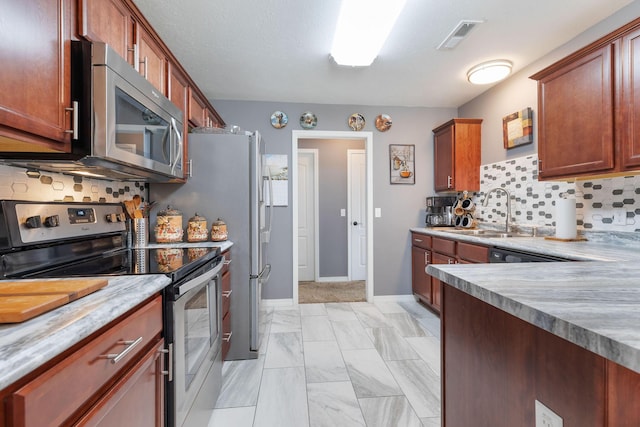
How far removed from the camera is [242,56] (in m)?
2.43

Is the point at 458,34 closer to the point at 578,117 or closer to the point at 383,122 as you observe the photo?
the point at 578,117

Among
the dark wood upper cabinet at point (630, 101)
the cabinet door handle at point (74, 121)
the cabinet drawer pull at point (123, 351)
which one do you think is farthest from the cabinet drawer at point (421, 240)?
the cabinet door handle at point (74, 121)

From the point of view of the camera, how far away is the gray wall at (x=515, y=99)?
201 centimetres

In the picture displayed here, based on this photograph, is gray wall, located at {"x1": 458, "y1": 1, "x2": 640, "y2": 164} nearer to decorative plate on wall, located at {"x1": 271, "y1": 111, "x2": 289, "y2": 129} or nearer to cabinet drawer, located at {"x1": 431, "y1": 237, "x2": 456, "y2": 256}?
cabinet drawer, located at {"x1": 431, "y1": 237, "x2": 456, "y2": 256}

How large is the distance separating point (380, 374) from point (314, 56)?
2.42 metres

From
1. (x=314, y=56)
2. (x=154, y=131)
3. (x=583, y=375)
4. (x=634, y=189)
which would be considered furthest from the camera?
(x=314, y=56)

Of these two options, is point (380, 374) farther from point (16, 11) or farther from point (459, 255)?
point (16, 11)

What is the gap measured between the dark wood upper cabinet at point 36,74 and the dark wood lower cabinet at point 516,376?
1.48 meters

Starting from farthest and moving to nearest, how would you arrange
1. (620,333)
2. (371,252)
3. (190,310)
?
(371,252)
(190,310)
(620,333)

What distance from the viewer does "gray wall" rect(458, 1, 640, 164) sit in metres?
2.01

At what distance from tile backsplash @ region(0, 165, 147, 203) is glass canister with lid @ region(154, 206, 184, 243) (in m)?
0.29

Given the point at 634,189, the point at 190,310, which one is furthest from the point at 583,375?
the point at 634,189

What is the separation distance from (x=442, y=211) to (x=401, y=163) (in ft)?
2.38

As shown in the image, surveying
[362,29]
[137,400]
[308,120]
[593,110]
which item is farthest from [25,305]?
[308,120]
